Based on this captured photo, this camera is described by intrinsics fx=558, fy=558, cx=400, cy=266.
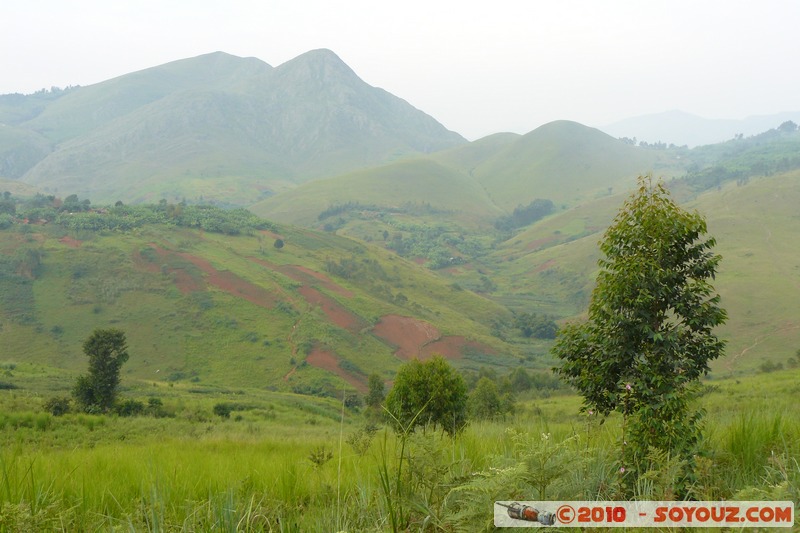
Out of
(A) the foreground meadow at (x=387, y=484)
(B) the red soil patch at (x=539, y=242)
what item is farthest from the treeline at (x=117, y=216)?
(A) the foreground meadow at (x=387, y=484)

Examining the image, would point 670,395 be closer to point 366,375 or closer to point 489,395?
point 489,395

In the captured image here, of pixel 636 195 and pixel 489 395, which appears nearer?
pixel 636 195

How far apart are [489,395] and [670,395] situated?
103ft

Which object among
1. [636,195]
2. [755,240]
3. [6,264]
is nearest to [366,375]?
[6,264]

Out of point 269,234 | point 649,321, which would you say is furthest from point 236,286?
point 649,321

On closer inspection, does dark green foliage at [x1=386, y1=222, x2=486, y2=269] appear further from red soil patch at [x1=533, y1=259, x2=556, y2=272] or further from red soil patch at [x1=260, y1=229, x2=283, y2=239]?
red soil patch at [x1=260, y1=229, x2=283, y2=239]

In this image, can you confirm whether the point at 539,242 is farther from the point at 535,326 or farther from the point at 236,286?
the point at 236,286

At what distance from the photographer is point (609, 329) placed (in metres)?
7.40

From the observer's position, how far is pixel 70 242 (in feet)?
Result: 321

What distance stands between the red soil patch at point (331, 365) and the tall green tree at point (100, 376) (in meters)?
39.9

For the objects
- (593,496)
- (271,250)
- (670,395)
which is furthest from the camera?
(271,250)

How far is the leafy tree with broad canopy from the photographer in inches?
262

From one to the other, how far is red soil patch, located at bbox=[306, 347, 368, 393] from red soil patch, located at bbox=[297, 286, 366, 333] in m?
10.3

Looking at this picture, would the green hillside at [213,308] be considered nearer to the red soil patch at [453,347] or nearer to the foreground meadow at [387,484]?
the red soil patch at [453,347]
